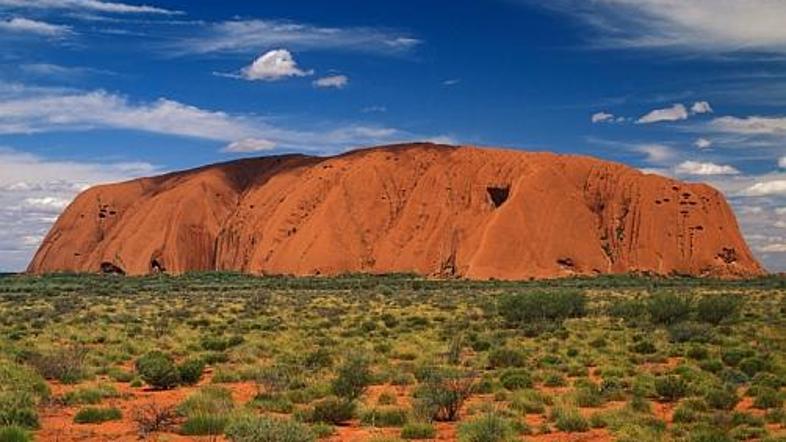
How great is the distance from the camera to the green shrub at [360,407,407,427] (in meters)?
14.2

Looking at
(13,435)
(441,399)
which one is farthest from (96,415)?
(441,399)

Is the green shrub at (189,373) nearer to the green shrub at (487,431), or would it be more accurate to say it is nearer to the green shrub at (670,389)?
the green shrub at (487,431)

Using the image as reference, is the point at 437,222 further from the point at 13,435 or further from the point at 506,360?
the point at 13,435

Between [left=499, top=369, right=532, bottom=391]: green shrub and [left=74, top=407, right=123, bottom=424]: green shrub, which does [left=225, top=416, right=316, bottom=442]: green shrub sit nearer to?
[left=74, top=407, right=123, bottom=424]: green shrub

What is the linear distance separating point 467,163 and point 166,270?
39061 millimetres

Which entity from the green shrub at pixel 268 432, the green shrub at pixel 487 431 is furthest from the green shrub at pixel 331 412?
the green shrub at pixel 487 431

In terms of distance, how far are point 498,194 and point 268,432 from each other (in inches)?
3524

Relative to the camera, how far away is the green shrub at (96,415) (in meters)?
14.3

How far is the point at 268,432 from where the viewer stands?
1127 cm

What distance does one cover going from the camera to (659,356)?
2305cm

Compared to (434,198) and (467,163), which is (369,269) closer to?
(434,198)

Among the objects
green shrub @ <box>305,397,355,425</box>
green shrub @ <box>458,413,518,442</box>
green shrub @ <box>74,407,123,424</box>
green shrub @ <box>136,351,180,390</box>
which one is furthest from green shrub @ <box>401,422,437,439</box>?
green shrub @ <box>136,351,180,390</box>

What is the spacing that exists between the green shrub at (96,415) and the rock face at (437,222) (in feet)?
237

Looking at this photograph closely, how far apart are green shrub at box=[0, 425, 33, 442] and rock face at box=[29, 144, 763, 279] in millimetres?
74999
